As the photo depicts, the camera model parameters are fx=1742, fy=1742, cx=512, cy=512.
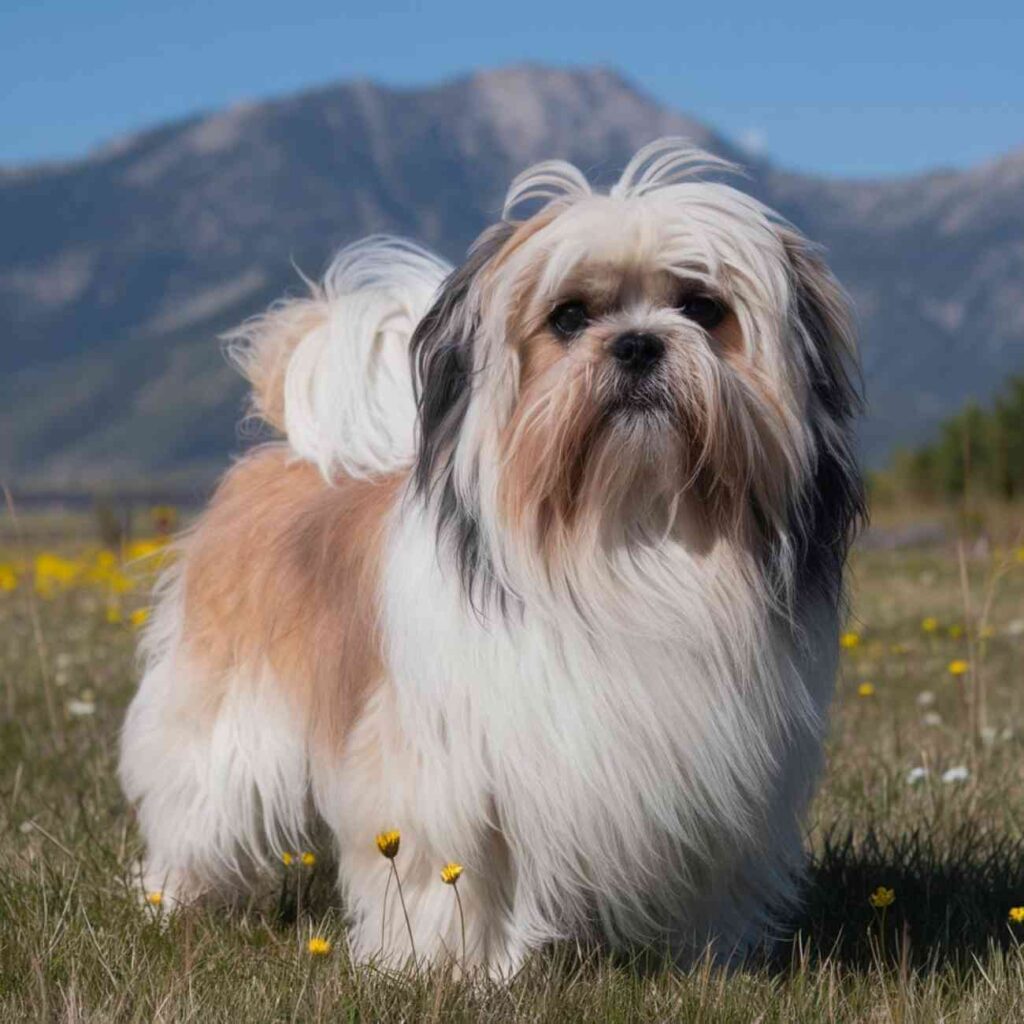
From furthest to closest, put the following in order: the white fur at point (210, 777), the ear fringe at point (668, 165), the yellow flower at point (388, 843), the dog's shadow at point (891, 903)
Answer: the white fur at point (210, 777) < the dog's shadow at point (891, 903) < the ear fringe at point (668, 165) < the yellow flower at point (388, 843)

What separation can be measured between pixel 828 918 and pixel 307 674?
135cm

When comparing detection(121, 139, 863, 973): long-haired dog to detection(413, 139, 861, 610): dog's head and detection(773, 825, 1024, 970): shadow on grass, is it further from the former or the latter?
detection(773, 825, 1024, 970): shadow on grass

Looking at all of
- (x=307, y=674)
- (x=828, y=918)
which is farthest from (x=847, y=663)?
(x=307, y=674)

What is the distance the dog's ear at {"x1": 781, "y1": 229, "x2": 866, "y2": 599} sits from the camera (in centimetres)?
328

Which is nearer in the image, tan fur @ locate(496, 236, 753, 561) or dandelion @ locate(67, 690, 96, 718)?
tan fur @ locate(496, 236, 753, 561)

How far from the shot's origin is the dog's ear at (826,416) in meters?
3.28

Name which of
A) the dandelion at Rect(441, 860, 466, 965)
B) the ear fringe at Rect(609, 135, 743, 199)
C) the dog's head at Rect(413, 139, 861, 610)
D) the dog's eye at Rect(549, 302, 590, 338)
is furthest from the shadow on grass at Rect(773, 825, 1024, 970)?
the ear fringe at Rect(609, 135, 743, 199)

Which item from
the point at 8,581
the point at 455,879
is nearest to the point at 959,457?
the point at 8,581

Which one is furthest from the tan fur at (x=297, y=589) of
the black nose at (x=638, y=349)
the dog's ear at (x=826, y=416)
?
the dog's ear at (x=826, y=416)

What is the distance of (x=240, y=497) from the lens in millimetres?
4469

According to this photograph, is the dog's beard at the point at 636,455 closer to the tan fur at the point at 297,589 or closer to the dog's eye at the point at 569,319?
the dog's eye at the point at 569,319

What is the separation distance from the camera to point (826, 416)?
10.8 feet

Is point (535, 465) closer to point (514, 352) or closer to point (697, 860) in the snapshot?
point (514, 352)

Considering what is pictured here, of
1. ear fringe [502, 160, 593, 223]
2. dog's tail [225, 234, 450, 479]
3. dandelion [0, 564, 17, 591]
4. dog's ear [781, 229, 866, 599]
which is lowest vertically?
dandelion [0, 564, 17, 591]
